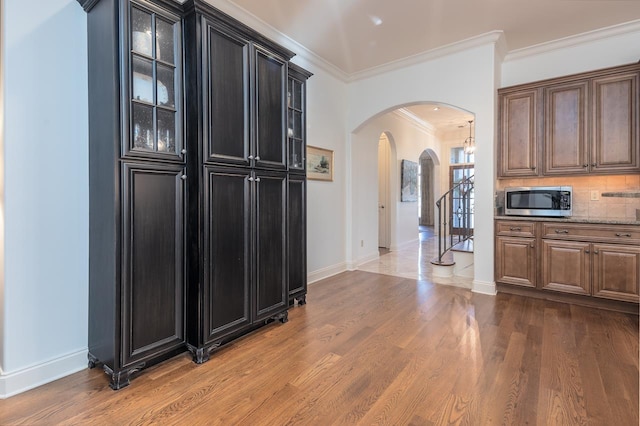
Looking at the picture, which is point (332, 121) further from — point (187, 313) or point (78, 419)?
point (78, 419)

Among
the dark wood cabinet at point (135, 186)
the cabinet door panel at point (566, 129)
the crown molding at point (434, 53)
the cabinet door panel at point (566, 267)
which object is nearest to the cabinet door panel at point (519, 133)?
the cabinet door panel at point (566, 129)

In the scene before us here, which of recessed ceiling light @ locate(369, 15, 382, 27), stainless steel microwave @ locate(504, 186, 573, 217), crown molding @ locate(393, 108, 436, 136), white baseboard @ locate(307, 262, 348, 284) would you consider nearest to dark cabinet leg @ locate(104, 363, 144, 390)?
white baseboard @ locate(307, 262, 348, 284)

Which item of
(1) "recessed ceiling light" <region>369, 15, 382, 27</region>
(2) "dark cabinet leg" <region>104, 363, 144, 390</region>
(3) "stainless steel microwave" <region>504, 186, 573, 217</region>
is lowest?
(2) "dark cabinet leg" <region>104, 363, 144, 390</region>

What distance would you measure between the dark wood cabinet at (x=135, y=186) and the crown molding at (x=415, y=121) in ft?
16.8

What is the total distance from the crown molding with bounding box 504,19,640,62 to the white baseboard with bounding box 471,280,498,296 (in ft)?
9.72

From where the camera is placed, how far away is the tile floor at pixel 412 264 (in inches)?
172

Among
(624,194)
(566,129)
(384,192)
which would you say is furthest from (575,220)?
(384,192)

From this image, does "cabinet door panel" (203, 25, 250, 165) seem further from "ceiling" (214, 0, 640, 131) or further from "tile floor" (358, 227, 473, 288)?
"tile floor" (358, 227, 473, 288)

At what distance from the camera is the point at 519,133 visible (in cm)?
377

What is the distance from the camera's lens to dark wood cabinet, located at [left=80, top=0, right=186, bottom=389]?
6.08 feet

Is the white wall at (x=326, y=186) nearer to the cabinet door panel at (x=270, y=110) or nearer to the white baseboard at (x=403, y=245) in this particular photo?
the cabinet door panel at (x=270, y=110)

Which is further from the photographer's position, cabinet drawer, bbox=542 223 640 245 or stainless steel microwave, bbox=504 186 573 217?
stainless steel microwave, bbox=504 186 573 217

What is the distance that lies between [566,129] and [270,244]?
11.8 ft

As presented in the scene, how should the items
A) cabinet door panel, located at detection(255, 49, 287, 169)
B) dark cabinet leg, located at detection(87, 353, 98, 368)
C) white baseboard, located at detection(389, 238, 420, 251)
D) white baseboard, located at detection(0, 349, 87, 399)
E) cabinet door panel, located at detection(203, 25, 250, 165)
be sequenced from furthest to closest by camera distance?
white baseboard, located at detection(389, 238, 420, 251) < cabinet door panel, located at detection(255, 49, 287, 169) < cabinet door panel, located at detection(203, 25, 250, 165) < dark cabinet leg, located at detection(87, 353, 98, 368) < white baseboard, located at detection(0, 349, 87, 399)
